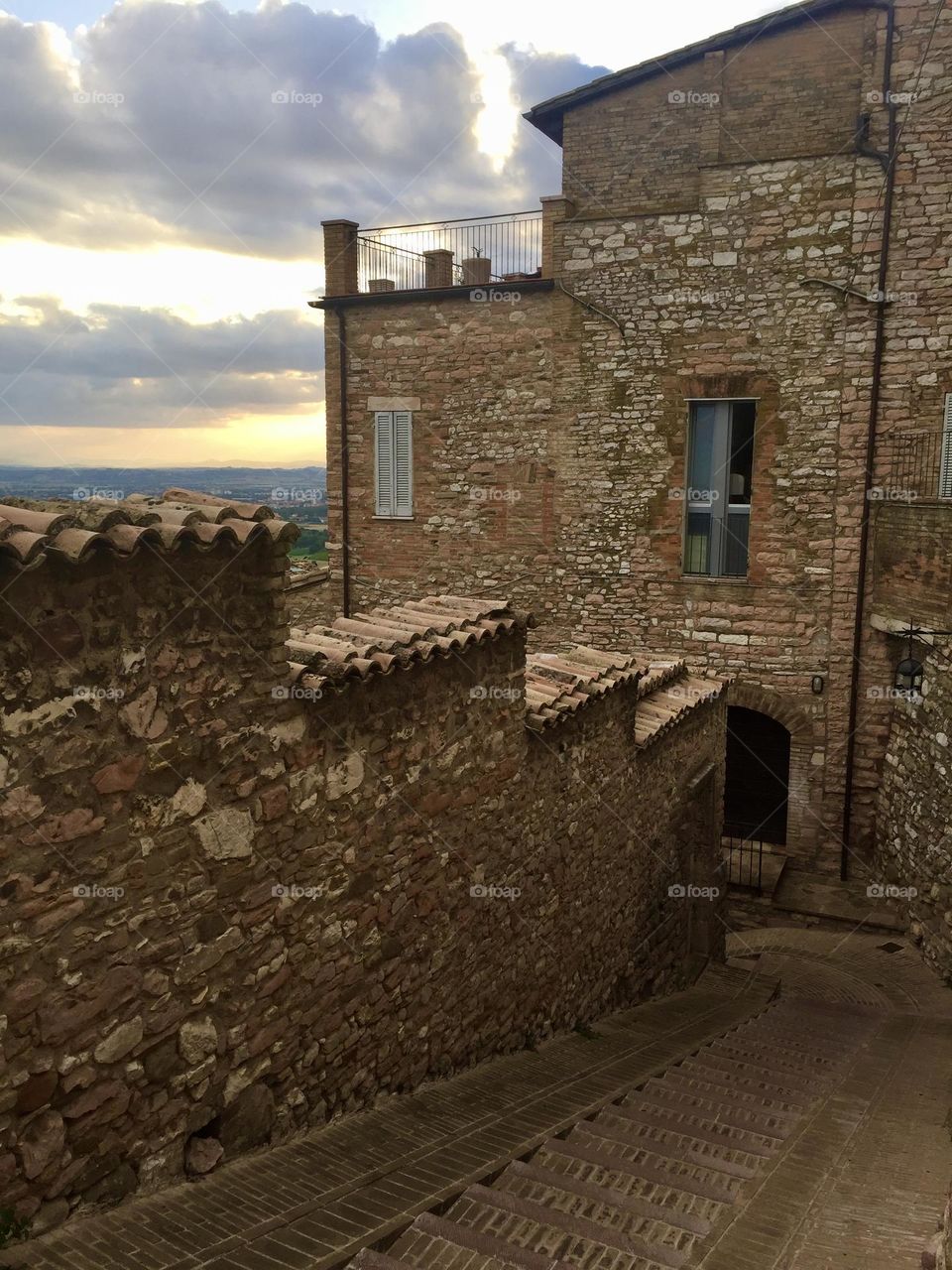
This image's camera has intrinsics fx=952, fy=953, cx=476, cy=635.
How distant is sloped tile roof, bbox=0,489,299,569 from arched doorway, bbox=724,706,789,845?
11228mm

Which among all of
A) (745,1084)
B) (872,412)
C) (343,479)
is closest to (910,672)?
(872,412)

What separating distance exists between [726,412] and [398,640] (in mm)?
9661

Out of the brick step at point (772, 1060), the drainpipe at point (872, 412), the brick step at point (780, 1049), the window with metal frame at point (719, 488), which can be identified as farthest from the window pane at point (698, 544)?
the brick step at point (772, 1060)

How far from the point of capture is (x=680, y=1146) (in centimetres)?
485

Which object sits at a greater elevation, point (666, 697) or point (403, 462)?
point (403, 462)

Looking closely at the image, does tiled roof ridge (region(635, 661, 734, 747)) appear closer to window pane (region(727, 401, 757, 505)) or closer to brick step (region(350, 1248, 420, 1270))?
window pane (region(727, 401, 757, 505))

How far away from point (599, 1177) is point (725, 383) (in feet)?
35.7

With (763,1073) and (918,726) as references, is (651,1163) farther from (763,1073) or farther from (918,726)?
(918,726)

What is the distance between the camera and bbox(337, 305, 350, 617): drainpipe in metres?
15.2

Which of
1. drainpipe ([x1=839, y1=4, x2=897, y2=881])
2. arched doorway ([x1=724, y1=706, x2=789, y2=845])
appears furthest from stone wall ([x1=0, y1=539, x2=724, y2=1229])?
arched doorway ([x1=724, y1=706, x2=789, y2=845])

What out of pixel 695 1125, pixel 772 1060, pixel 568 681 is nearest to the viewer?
pixel 695 1125

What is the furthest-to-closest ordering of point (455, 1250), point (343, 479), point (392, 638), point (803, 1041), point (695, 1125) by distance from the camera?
point (343, 479) → point (803, 1041) → point (695, 1125) → point (392, 638) → point (455, 1250)

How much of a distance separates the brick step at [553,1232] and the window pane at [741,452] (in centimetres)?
1086

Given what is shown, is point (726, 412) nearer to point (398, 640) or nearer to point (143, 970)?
point (398, 640)
